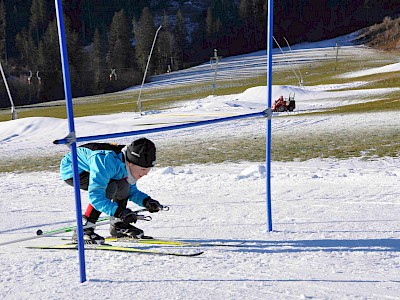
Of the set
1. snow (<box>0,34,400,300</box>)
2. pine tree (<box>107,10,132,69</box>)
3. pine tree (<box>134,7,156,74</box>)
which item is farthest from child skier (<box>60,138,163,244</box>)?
pine tree (<box>107,10,132,69</box>)

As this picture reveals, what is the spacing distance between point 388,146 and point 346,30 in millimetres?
88040

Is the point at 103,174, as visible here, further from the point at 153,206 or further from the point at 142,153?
the point at 153,206

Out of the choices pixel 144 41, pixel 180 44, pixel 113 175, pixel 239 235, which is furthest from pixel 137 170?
pixel 180 44

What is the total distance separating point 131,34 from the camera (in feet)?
328

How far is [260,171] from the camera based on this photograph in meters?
9.26

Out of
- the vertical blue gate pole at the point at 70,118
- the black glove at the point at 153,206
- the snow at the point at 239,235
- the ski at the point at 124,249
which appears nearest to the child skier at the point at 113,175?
the black glove at the point at 153,206

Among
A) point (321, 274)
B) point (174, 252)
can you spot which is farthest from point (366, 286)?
point (174, 252)

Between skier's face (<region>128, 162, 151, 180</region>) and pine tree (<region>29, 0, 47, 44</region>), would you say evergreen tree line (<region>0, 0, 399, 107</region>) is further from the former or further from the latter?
skier's face (<region>128, 162, 151, 180</region>)

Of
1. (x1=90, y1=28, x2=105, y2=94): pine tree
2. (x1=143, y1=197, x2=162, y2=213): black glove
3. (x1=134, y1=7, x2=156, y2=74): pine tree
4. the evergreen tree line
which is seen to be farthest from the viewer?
(x1=134, y1=7, x2=156, y2=74): pine tree

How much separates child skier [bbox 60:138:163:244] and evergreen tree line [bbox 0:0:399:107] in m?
65.9

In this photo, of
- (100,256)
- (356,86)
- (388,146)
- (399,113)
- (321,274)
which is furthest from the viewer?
(356,86)

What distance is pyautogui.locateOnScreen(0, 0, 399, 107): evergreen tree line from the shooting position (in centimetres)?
7638

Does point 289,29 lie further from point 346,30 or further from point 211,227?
point 211,227

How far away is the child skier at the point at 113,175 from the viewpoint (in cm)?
449
